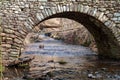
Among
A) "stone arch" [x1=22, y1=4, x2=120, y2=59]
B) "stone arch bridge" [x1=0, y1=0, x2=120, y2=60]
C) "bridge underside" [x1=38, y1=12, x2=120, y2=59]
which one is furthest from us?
"bridge underside" [x1=38, y1=12, x2=120, y2=59]

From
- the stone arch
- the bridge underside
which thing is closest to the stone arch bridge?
the stone arch

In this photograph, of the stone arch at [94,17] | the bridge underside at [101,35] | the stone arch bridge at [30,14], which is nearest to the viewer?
the stone arch bridge at [30,14]

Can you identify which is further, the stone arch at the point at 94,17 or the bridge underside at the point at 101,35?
the bridge underside at the point at 101,35

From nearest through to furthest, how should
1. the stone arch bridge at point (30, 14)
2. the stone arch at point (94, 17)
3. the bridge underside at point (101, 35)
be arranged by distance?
the stone arch bridge at point (30, 14) < the stone arch at point (94, 17) < the bridge underside at point (101, 35)

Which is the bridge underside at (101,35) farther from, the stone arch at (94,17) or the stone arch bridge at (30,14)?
the stone arch bridge at (30,14)

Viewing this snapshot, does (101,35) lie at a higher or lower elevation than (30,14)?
lower

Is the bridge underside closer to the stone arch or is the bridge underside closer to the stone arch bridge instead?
the stone arch

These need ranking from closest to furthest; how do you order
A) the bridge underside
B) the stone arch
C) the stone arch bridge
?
the stone arch bridge
the stone arch
the bridge underside

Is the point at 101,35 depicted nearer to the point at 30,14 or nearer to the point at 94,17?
the point at 94,17

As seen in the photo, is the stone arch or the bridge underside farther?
the bridge underside

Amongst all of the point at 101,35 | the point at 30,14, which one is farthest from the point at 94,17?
the point at 101,35

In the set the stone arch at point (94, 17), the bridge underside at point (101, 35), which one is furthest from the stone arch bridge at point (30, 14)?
the bridge underside at point (101, 35)

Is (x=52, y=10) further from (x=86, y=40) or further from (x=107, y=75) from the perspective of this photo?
(x=86, y=40)

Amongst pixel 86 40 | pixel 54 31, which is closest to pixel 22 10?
pixel 86 40
